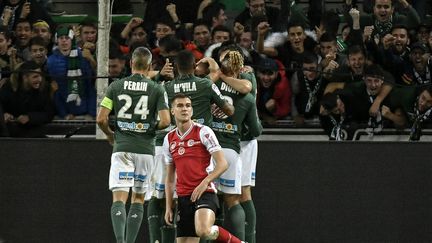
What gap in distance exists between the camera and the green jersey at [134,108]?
484 inches

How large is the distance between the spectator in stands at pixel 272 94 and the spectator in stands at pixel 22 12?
3.08 metres

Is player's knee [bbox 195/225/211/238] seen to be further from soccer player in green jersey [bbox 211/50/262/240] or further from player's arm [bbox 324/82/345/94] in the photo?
player's arm [bbox 324/82/345/94]

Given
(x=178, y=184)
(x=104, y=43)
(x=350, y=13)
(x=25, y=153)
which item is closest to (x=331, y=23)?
(x=350, y=13)

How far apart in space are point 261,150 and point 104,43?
7.31 ft

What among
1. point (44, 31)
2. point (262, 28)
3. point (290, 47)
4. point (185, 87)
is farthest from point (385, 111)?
point (44, 31)

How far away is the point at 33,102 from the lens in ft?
47.2

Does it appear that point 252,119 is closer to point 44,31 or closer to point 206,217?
point 206,217

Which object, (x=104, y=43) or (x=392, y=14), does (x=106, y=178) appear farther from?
(x=392, y=14)

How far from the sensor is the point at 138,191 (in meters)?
12.5

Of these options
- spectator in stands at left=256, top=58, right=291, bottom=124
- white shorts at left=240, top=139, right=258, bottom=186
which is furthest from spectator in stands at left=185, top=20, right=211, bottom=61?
white shorts at left=240, top=139, right=258, bottom=186

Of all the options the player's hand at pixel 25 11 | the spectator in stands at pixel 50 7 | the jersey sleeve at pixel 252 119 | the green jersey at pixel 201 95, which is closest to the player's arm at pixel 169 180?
the green jersey at pixel 201 95

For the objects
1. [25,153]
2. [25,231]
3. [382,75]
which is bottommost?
[25,231]

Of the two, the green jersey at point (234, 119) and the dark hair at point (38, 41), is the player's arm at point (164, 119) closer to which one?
the green jersey at point (234, 119)

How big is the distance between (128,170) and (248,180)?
1.35 metres
